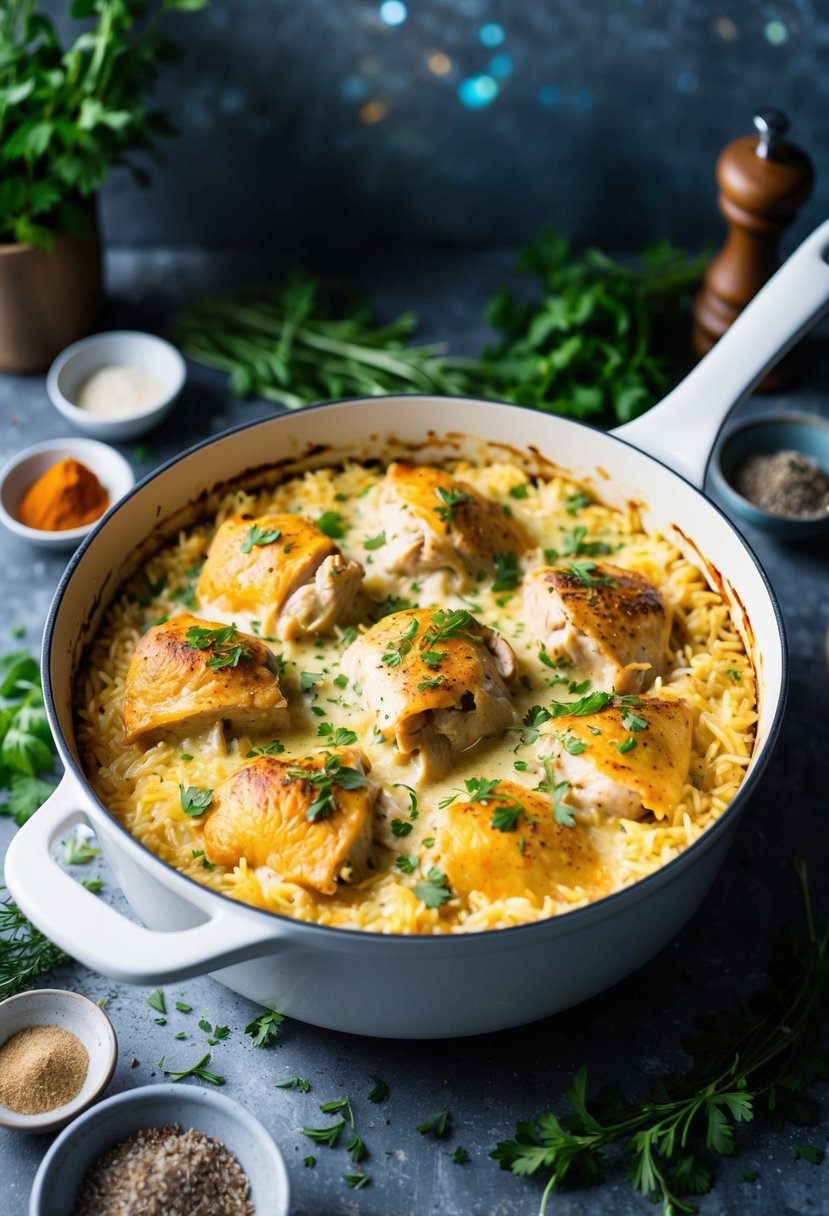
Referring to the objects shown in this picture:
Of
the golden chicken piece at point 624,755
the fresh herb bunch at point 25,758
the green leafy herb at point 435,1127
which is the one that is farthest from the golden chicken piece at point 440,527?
the green leafy herb at point 435,1127

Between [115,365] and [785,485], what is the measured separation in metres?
3.01

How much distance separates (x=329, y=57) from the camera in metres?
5.93

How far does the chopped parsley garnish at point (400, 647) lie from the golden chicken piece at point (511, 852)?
1.69 ft

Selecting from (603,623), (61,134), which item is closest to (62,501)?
(61,134)

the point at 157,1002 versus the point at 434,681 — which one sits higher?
the point at 434,681

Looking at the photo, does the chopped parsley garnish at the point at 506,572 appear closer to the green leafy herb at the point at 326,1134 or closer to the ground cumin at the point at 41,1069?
the green leafy herb at the point at 326,1134

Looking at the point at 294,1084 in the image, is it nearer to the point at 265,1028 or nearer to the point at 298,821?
the point at 265,1028

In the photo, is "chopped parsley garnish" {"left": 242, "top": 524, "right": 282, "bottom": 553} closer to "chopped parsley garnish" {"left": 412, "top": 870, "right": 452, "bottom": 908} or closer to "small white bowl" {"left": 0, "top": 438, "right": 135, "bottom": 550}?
"small white bowl" {"left": 0, "top": 438, "right": 135, "bottom": 550}

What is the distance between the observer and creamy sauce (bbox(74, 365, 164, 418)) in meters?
5.55

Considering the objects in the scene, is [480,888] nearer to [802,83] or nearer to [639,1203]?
[639,1203]

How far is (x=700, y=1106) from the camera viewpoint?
348cm

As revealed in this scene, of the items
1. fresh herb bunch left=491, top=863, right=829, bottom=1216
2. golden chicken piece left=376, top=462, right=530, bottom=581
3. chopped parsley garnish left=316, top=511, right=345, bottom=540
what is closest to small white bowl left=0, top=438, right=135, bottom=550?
chopped parsley garnish left=316, top=511, right=345, bottom=540

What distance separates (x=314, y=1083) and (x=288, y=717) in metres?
1.06

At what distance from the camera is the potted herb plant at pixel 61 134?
5.21 m
